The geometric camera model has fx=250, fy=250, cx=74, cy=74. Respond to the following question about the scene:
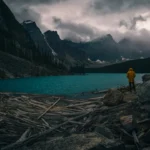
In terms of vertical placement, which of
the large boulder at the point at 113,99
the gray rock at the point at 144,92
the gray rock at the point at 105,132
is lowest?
the gray rock at the point at 105,132

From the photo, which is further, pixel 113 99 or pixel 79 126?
pixel 113 99

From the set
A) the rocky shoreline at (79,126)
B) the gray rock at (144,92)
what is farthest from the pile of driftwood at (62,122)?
the gray rock at (144,92)

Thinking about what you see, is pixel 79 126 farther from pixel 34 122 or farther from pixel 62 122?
pixel 34 122

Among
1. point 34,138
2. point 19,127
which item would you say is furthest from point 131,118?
point 19,127

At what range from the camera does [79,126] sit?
50.7 feet

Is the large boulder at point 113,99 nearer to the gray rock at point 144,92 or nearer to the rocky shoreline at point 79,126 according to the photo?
the rocky shoreline at point 79,126

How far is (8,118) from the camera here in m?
17.2

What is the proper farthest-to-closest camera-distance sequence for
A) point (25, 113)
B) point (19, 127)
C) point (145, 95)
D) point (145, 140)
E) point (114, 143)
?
point (25, 113)
point (145, 95)
point (19, 127)
point (145, 140)
point (114, 143)

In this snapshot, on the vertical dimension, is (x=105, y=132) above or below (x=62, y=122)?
above

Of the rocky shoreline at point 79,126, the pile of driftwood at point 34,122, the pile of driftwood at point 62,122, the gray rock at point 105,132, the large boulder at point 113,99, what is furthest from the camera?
the large boulder at point 113,99

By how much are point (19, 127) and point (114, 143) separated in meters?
7.13

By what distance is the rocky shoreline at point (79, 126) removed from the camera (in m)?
11.7

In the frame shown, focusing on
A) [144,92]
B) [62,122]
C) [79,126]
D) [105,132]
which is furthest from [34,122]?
[144,92]

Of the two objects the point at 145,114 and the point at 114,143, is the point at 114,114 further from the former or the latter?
the point at 114,143
